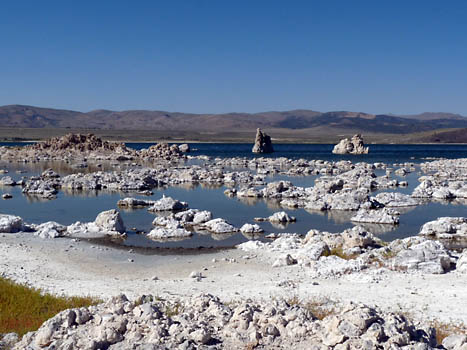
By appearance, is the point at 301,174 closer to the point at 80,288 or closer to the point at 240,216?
the point at 240,216

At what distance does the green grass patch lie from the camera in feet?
27.7

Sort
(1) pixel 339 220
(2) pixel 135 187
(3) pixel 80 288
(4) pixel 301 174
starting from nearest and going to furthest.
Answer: (3) pixel 80 288
(1) pixel 339 220
(2) pixel 135 187
(4) pixel 301 174

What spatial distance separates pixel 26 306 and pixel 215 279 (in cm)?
506

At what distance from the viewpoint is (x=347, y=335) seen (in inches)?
266

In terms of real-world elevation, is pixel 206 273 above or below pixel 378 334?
below

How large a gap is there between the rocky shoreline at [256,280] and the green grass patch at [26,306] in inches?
42.3

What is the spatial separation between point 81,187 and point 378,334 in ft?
110

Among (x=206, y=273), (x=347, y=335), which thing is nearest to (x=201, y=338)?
(x=347, y=335)

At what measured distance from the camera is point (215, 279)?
13.1 meters

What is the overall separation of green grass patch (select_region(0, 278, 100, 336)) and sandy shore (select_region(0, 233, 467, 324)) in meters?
1.22

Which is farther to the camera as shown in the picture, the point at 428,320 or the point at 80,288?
the point at 80,288

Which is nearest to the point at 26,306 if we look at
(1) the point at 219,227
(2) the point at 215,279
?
(2) the point at 215,279

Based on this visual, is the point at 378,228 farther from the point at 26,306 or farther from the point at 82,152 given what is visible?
the point at 82,152

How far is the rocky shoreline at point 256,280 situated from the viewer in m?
7.02
